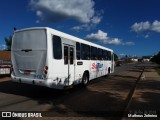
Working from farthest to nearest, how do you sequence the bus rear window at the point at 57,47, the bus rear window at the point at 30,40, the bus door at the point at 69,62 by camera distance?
the bus door at the point at 69,62
the bus rear window at the point at 57,47
the bus rear window at the point at 30,40

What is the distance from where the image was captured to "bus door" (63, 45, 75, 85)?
1103 centimetres

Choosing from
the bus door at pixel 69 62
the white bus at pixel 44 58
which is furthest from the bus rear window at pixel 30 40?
the bus door at pixel 69 62

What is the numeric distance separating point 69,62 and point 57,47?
1.46 metres

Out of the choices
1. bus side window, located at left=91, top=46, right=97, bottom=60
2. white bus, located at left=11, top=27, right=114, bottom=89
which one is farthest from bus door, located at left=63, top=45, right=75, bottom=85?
bus side window, located at left=91, top=46, right=97, bottom=60

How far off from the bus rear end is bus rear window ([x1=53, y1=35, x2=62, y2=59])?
472 millimetres

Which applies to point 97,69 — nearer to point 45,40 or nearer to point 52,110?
point 45,40

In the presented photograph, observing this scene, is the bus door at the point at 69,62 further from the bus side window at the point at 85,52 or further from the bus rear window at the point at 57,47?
the bus side window at the point at 85,52

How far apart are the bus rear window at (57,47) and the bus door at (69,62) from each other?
1.61 feet

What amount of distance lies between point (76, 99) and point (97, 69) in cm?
717

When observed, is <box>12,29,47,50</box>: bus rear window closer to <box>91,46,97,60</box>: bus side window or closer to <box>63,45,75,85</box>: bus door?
<box>63,45,75,85</box>: bus door

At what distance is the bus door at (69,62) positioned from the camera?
434 inches

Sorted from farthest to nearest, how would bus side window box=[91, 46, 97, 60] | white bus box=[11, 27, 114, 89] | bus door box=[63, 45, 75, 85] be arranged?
bus side window box=[91, 46, 97, 60] < bus door box=[63, 45, 75, 85] < white bus box=[11, 27, 114, 89]

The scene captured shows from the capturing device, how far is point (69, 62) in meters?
11.4

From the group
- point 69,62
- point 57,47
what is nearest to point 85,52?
point 69,62
